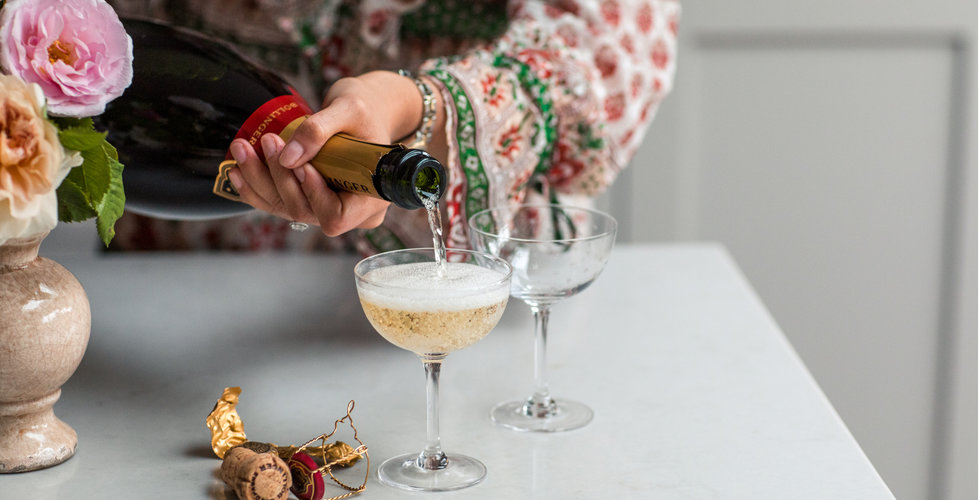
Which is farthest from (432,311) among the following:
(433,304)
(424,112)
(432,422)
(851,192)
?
(851,192)

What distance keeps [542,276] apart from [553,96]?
34cm

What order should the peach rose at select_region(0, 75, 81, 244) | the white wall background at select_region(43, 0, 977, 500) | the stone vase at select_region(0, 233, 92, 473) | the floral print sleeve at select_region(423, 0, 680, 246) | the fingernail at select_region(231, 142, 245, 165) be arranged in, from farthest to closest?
the white wall background at select_region(43, 0, 977, 500) → the floral print sleeve at select_region(423, 0, 680, 246) → the fingernail at select_region(231, 142, 245, 165) → the stone vase at select_region(0, 233, 92, 473) → the peach rose at select_region(0, 75, 81, 244)

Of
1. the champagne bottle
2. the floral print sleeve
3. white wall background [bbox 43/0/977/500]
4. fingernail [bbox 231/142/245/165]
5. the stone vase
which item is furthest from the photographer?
white wall background [bbox 43/0/977/500]

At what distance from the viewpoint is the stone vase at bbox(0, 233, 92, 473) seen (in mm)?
759

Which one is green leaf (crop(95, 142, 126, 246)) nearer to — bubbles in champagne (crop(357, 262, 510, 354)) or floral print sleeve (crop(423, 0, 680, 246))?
bubbles in champagne (crop(357, 262, 510, 354))

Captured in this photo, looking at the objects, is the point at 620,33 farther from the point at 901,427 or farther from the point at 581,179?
the point at 901,427

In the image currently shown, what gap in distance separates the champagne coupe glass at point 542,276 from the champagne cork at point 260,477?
24 cm

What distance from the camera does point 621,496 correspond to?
0.77 meters

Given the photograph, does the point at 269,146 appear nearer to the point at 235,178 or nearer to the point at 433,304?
the point at 235,178

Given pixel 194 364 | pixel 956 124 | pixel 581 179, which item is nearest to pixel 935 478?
pixel 956 124

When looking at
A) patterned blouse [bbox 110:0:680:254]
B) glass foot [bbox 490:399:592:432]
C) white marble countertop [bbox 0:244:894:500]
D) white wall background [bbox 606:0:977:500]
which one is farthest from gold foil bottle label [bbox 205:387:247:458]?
white wall background [bbox 606:0:977:500]

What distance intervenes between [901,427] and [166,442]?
181cm

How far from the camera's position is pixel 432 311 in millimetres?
744

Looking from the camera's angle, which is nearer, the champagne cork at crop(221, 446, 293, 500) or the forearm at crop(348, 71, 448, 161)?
the champagne cork at crop(221, 446, 293, 500)
